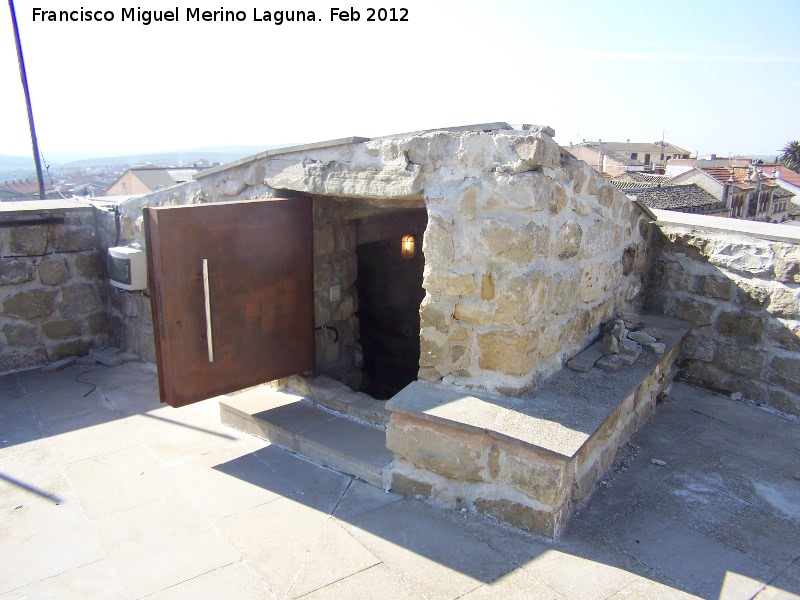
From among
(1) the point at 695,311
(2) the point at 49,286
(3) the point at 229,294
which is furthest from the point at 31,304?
(1) the point at 695,311

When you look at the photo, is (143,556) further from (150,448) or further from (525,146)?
(525,146)

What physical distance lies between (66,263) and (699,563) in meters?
5.71

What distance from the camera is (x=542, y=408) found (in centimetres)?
281

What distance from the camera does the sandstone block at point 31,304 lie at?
5141 mm

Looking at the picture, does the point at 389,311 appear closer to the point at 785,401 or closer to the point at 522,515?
the point at 785,401

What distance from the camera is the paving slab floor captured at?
93.1 inches

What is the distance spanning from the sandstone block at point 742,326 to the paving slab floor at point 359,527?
19.7 inches

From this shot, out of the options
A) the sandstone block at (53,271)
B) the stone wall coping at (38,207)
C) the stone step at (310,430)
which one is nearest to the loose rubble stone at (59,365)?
the sandstone block at (53,271)

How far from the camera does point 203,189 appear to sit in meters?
4.39

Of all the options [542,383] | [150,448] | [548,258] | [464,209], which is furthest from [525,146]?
[150,448]

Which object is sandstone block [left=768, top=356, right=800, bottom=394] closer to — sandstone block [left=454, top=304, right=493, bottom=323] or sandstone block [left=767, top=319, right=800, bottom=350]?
sandstone block [left=767, top=319, right=800, bottom=350]

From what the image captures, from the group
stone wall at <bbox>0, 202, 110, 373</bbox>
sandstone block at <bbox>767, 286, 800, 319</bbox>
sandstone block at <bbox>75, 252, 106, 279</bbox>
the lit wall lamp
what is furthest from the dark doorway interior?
sandstone block at <bbox>767, 286, 800, 319</bbox>

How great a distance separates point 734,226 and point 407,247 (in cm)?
309

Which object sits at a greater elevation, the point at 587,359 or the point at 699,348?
the point at 587,359
